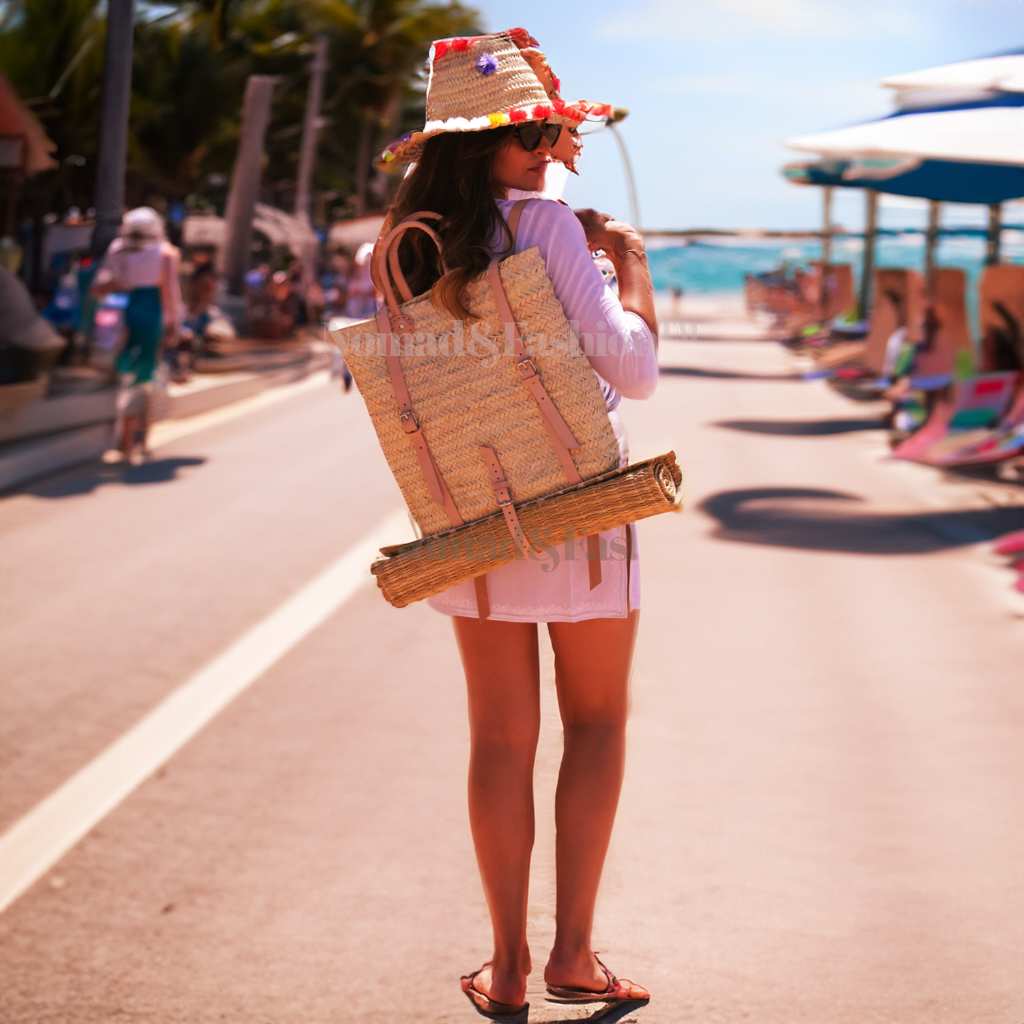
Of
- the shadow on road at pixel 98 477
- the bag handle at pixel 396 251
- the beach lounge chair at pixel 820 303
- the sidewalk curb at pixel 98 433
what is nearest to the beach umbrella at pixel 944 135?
the bag handle at pixel 396 251

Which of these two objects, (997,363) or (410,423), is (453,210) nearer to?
(410,423)

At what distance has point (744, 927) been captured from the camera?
3832 mm

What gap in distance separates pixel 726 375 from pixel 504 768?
21134 millimetres

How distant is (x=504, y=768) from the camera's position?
3.01 metres

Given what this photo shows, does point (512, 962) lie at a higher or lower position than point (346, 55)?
lower

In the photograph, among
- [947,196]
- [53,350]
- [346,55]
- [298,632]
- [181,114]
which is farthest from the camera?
[346,55]

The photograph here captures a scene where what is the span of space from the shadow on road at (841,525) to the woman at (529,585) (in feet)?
20.4

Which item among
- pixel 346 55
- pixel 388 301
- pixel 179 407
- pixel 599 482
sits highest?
pixel 346 55


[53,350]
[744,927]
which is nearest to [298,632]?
[744,927]

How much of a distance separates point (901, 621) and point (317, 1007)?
4.44 meters

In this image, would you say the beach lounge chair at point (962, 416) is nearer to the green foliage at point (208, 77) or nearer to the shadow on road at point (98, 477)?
the shadow on road at point (98, 477)

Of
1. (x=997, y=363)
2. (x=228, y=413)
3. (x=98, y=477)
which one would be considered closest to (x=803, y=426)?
(x=997, y=363)

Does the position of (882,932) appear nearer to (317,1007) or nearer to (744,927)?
(744,927)

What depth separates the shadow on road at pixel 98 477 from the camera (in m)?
10.8
